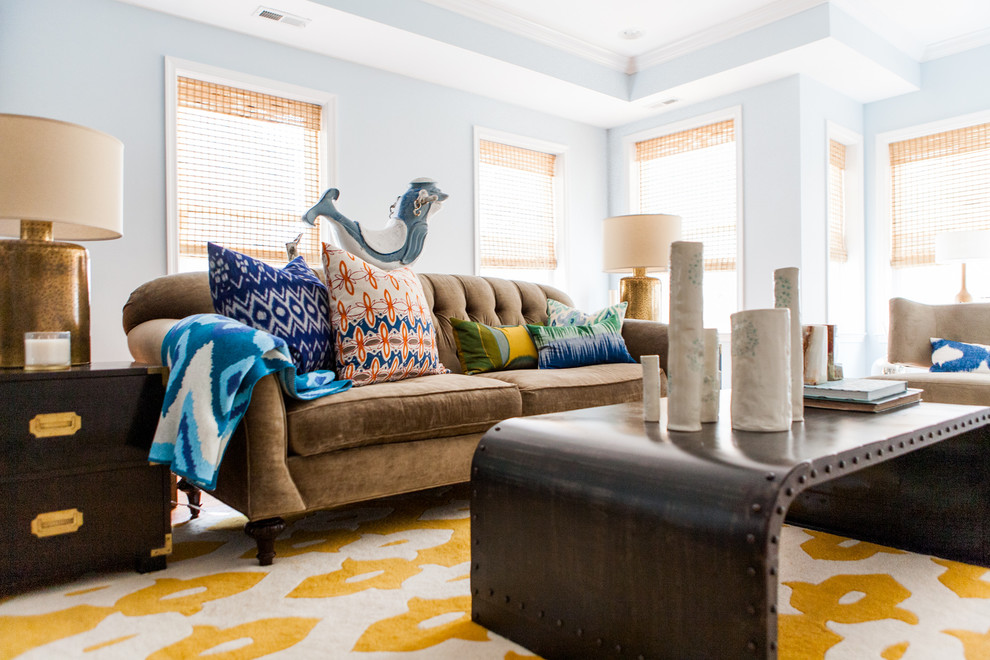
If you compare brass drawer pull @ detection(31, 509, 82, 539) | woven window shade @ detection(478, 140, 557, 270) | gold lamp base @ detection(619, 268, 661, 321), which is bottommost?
brass drawer pull @ detection(31, 509, 82, 539)

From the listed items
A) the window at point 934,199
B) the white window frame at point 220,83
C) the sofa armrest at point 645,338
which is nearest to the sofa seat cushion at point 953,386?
the sofa armrest at point 645,338

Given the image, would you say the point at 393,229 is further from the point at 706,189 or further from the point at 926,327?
the point at 706,189

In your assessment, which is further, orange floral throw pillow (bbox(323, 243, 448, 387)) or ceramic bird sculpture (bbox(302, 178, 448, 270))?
ceramic bird sculpture (bbox(302, 178, 448, 270))

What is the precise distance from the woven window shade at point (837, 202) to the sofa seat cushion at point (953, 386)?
2.56 metres

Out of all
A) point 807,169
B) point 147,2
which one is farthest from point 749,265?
point 147,2

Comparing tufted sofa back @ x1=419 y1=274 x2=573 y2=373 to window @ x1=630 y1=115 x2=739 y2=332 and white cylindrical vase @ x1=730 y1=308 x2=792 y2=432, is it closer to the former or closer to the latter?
white cylindrical vase @ x1=730 y1=308 x2=792 y2=432

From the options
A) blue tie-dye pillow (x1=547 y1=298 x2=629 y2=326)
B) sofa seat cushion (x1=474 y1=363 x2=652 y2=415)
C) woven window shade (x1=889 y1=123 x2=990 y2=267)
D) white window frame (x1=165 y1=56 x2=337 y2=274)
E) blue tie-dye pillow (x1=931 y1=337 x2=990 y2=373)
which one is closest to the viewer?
sofa seat cushion (x1=474 y1=363 x2=652 y2=415)

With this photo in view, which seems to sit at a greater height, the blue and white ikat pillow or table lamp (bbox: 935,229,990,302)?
table lamp (bbox: 935,229,990,302)

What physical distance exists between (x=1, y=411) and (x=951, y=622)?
2.15 meters

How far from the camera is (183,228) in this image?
12.4 feet

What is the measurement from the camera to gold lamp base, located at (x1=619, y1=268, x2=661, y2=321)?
14.0 ft

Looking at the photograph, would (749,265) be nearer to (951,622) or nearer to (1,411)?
(951,622)

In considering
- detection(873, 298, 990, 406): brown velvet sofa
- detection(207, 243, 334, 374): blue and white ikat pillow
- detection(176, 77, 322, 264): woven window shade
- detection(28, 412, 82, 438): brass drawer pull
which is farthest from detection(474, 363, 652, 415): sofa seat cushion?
detection(176, 77, 322, 264): woven window shade

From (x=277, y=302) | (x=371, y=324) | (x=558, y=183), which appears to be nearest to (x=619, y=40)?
(x=558, y=183)
